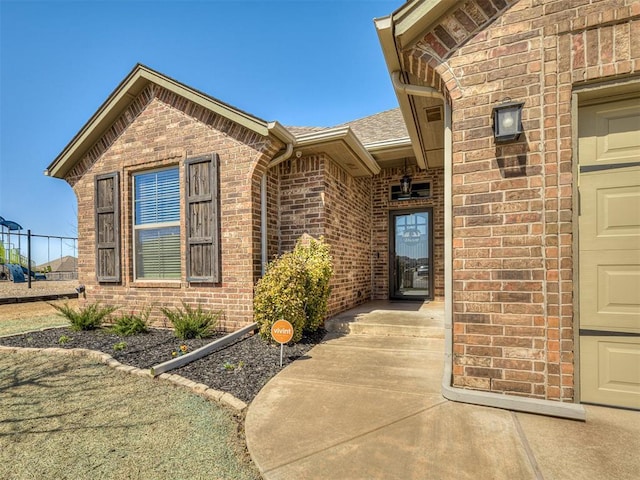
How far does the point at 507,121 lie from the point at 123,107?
20.4 ft

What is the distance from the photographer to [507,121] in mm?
2387

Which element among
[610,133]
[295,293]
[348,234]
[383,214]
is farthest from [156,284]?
[610,133]

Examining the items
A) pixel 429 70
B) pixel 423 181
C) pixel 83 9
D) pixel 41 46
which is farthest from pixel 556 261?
pixel 41 46

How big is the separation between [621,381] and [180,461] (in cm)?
314

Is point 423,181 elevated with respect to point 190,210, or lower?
elevated

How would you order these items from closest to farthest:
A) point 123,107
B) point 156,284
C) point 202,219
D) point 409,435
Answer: point 409,435 < point 202,219 < point 156,284 < point 123,107

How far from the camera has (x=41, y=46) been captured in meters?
8.28

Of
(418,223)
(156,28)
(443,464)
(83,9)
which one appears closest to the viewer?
(443,464)

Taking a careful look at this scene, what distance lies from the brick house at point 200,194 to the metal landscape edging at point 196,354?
0.27 meters

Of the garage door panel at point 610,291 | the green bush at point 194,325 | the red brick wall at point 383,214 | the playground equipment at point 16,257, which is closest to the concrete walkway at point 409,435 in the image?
the garage door panel at point 610,291

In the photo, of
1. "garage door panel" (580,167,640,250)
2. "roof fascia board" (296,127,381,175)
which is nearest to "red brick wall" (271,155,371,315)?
"roof fascia board" (296,127,381,175)

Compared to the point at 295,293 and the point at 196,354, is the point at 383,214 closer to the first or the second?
the point at 295,293

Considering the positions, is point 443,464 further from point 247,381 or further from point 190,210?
point 190,210

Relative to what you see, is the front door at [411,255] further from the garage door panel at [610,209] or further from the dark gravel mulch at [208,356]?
the garage door panel at [610,209]
